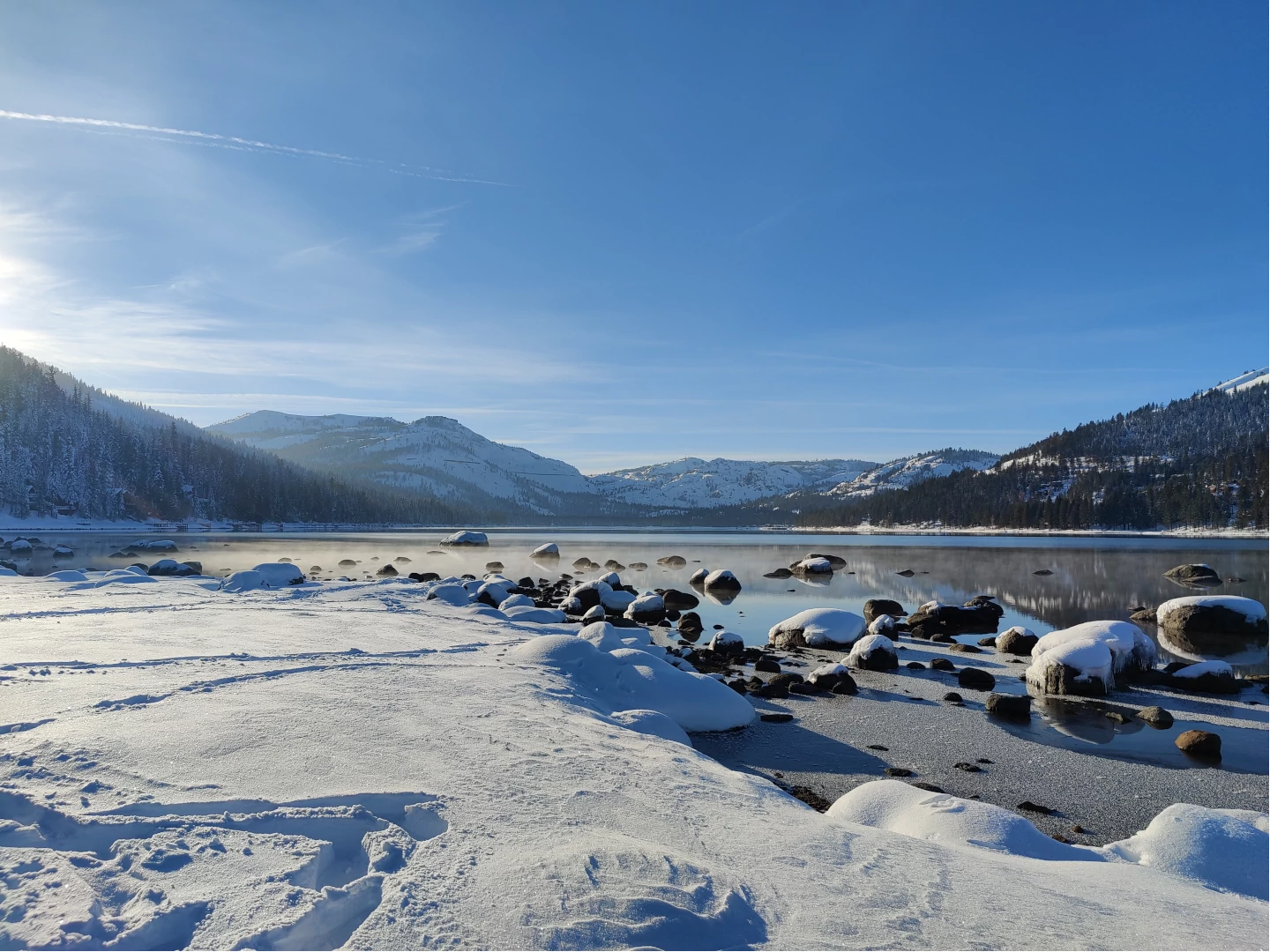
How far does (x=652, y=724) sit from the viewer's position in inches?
388

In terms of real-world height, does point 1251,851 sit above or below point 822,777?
above

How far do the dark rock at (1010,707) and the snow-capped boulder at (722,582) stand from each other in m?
23.2

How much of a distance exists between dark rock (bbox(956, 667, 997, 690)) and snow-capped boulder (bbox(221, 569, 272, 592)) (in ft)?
72.4

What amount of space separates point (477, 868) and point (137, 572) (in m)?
28.3

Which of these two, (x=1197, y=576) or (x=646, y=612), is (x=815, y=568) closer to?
(x=1197, y=576)

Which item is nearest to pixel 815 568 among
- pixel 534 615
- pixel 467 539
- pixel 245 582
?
pixel 534 615

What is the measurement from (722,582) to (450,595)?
17955 mm

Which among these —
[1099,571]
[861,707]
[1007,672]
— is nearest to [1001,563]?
[1099,571]

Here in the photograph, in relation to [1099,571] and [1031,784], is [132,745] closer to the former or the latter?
Result: [1031,784]

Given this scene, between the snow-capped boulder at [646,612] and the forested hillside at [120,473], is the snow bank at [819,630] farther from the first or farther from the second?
the forested hillside at [120,473]

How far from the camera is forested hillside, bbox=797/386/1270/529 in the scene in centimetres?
11494

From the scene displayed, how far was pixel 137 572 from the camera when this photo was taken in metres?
26.4

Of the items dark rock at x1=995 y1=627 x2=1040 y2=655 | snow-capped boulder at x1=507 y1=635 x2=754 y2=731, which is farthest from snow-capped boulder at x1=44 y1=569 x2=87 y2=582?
dark rock at x1=995 y1=627 x2=1040 y2=655

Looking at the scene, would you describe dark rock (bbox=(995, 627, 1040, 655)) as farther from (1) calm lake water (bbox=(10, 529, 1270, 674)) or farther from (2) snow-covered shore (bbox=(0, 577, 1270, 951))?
(2) snow-covered shore (bbox=(0, 577, 1270, 951))
